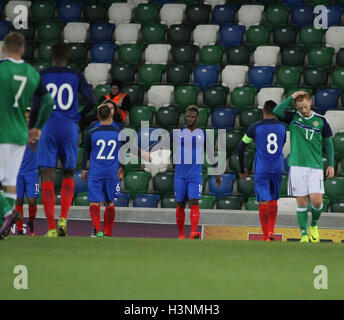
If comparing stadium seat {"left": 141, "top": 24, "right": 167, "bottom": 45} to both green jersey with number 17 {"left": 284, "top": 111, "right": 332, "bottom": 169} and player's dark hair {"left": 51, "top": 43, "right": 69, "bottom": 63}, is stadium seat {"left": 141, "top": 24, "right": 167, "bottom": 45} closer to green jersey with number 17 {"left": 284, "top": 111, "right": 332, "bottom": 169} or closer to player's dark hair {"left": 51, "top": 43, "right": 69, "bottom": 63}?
green jersey with number 17 {"left": 284, "top": 111, "right": 332, "bottom": 169}

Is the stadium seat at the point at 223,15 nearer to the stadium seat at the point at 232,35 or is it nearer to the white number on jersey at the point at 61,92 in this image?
the stadium seat at the point at 232,35

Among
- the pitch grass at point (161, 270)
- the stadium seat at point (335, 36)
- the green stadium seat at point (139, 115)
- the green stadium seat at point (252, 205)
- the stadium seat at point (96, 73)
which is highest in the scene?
the stadium seat at point (335, 36)

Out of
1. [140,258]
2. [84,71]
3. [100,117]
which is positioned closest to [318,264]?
[140,258]

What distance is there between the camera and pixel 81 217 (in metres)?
12.5

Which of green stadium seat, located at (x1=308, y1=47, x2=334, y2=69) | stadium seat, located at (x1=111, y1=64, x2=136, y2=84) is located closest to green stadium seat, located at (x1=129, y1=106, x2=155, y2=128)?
stadium seat, located at (x1=111, y1=64, x2=136, y2=84)

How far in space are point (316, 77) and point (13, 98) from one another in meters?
8.93

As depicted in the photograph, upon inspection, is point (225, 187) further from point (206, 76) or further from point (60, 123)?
point (60, 123)

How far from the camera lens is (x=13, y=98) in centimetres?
676

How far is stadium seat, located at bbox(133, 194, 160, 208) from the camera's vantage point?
1338 centimetres

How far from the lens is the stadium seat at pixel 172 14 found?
657 inches

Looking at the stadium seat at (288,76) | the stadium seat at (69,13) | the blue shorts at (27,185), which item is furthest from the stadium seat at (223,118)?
the stadium seat at (69,13)

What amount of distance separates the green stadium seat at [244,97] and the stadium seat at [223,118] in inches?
12.3

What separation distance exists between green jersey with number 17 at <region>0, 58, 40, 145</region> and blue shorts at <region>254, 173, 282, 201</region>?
15.1 ft
